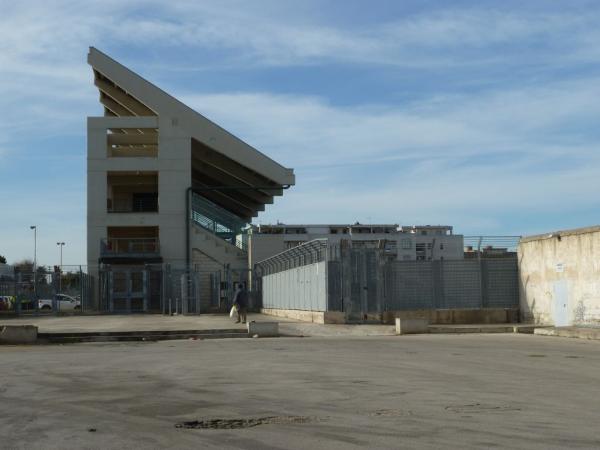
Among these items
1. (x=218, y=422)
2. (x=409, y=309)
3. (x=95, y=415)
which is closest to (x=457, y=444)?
(x=218, y=422)

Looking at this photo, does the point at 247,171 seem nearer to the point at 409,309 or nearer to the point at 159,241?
the point at 159,241

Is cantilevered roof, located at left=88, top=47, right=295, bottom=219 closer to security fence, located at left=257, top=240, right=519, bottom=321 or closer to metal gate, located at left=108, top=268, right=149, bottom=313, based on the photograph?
metal gate, located at left=108, top=268, right=149, bottom=313

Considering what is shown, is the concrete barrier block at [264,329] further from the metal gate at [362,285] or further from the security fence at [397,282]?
the metal gate at [362,285]

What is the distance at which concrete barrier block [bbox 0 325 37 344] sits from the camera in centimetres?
2522

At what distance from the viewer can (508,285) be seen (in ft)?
112

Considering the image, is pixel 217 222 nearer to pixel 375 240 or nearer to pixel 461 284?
pixel 375 240

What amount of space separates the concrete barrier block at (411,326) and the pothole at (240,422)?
752 inches

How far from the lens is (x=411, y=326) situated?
28422 millimetres

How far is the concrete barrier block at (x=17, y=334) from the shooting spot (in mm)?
25219

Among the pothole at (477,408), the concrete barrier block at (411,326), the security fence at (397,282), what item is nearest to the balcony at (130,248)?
the security fence at (397,282)

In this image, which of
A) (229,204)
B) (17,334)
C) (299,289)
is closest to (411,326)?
(299,289)

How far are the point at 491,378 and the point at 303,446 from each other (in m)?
6.77

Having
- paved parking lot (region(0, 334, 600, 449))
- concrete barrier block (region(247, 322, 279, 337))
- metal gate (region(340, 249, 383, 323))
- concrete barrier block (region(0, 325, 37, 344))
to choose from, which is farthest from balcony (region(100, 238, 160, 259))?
paved parking lot (region(0, 334, 600, 449))

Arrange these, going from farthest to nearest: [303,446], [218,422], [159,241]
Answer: [159,241] < [218,422] < [303,446]
